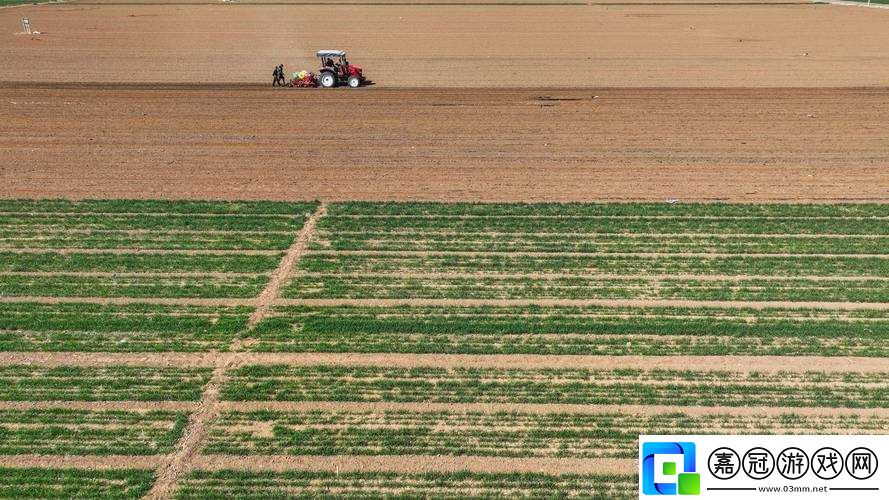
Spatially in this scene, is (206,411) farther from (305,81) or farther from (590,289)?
(305,81)

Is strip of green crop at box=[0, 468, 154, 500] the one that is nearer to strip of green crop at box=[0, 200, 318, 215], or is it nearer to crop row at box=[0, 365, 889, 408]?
crop row at box=[0, 365, 889, 408]

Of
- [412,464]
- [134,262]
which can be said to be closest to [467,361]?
[412,464]

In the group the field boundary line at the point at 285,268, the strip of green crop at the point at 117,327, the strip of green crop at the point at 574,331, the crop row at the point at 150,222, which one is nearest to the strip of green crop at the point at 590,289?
the field boundary line at the point at 285,268

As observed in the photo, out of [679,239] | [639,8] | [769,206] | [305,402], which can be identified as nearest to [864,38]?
[639,8]

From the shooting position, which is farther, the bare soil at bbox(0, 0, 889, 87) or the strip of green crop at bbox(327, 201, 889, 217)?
the bare soil at bbox(0, 0, 889, 87)

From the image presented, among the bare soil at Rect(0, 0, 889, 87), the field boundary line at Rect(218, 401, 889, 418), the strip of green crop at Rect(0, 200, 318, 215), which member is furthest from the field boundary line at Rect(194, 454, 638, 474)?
the bare soil at Rect(0, 0, 889, 87)

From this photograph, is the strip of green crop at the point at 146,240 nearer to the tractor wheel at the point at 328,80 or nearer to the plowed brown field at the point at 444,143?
the plowed brown field at the point at 444,143
